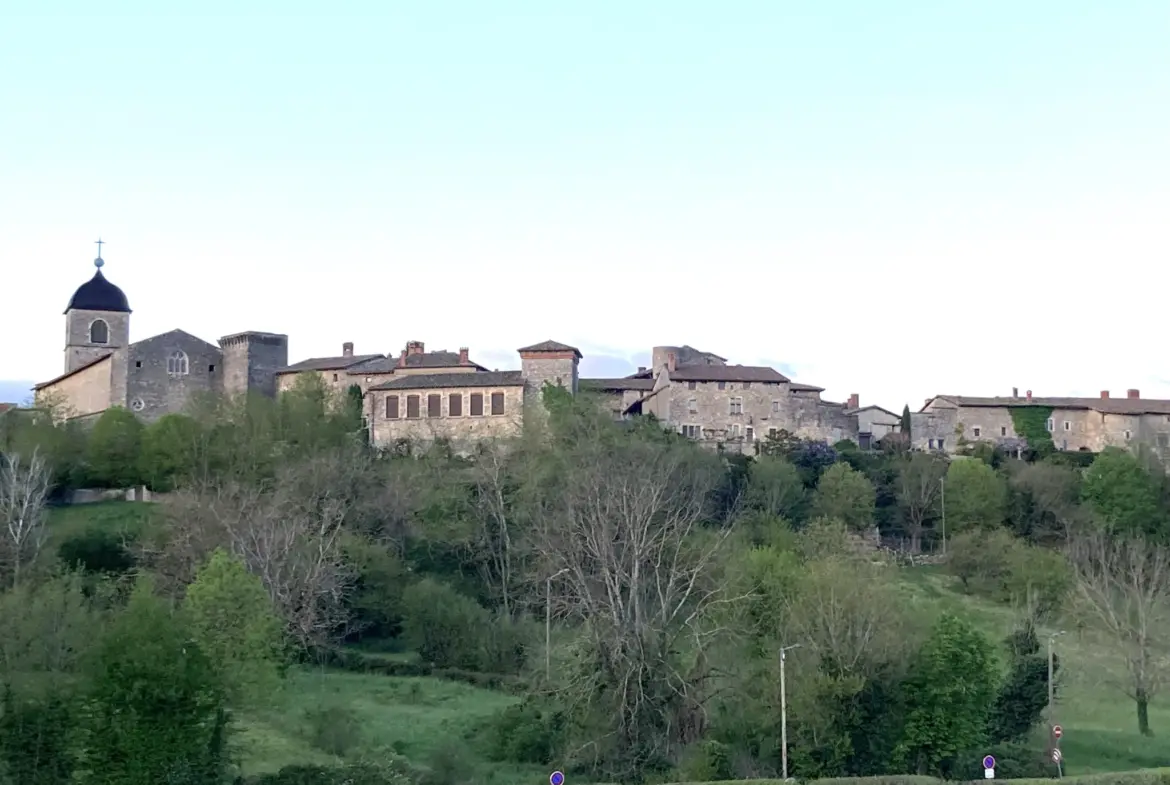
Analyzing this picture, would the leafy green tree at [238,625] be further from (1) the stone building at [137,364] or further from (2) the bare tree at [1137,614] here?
(1) the stone building at [137,364]

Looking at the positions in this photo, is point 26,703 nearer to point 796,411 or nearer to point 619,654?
point 619,654

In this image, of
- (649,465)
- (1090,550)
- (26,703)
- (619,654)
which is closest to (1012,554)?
(1090,550)

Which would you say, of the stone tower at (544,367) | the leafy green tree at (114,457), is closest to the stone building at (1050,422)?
the stone tower at (544,367)

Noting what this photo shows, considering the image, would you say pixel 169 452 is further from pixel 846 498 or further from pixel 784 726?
pixel 784 726

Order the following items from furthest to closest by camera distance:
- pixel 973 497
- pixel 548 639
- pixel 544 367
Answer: pixel 544 367 → pixel 973 497 → pixel 548 639

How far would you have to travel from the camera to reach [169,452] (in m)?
60.5

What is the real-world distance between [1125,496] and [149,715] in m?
53.3

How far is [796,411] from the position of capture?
Result: 79.0 metres

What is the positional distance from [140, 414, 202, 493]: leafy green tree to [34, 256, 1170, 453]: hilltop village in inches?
367

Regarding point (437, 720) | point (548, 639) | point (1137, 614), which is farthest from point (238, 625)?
point (1137, 614)

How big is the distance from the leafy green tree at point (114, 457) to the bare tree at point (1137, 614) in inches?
1509

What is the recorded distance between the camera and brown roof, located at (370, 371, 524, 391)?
→ 7256 centimetres

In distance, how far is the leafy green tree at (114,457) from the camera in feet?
204

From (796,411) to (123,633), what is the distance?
53.3m
